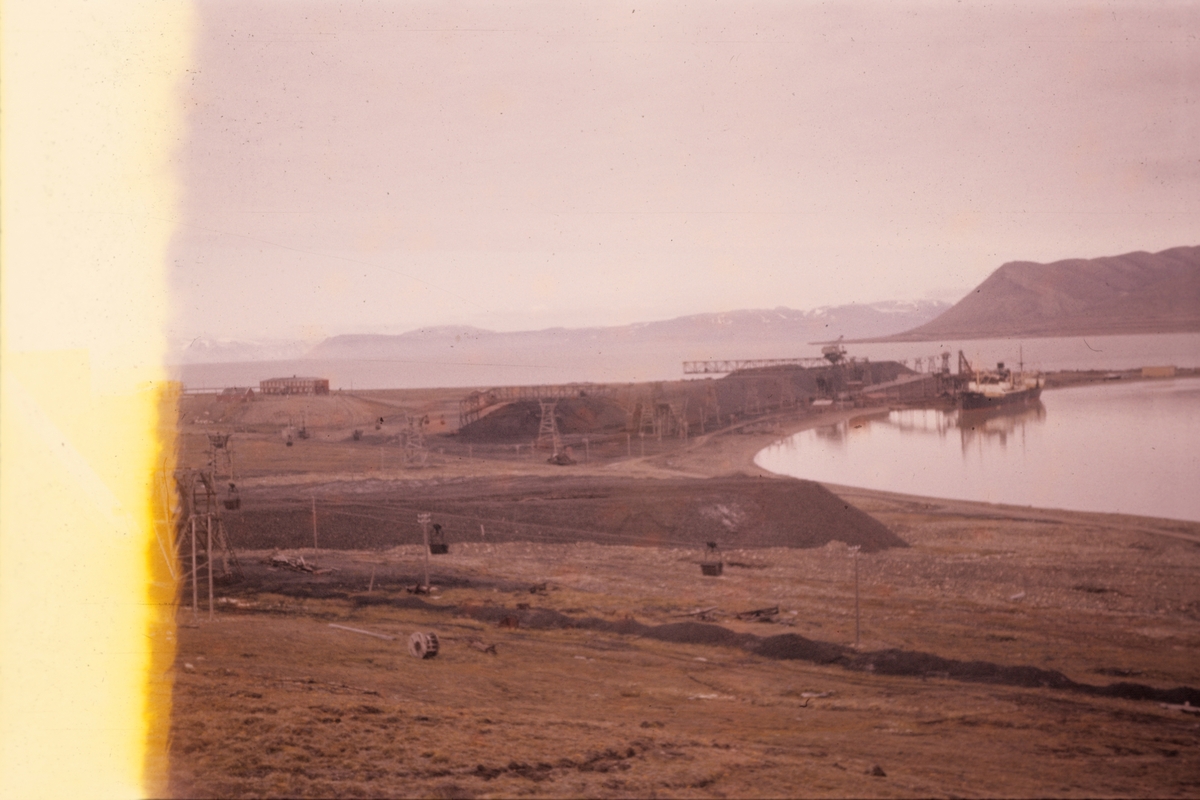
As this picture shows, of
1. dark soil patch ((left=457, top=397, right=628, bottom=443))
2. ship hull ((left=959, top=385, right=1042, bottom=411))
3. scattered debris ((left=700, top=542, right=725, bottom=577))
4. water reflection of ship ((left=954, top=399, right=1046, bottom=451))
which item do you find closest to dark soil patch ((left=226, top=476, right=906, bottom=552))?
scattered debris ((left=700, top=542, right=725, bottom=577))

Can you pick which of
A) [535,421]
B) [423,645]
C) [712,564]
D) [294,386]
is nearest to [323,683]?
[423,645]

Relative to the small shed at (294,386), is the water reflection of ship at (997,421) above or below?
below

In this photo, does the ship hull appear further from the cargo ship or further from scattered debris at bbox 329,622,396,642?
scattered debris at bbox 329,622,396,642

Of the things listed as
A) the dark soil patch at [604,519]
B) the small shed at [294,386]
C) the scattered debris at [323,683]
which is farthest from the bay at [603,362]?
the scattered debris at [323,683]

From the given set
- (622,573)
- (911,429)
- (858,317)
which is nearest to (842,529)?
(622,573)

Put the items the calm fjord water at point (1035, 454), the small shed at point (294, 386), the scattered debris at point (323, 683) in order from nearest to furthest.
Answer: the scattered debris at point (323, 683)
the calm fjord water at point (1035, 454)
the small shed at point (294, 386)

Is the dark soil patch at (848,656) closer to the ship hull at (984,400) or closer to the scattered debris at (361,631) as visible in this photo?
the scattered debris at (361,631)

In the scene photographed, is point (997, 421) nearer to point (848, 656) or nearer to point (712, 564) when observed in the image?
point (712, 564)
